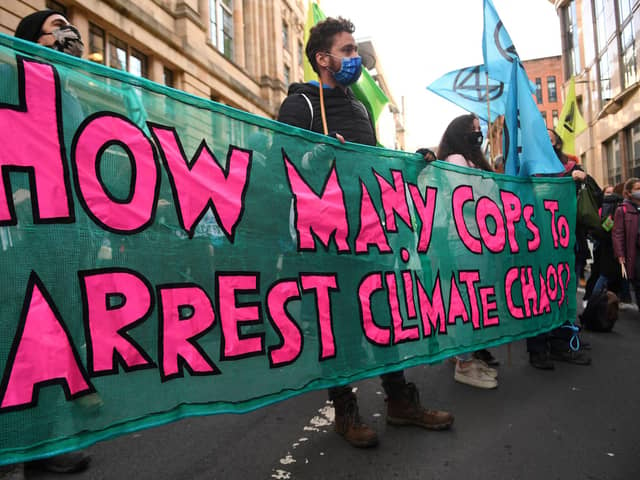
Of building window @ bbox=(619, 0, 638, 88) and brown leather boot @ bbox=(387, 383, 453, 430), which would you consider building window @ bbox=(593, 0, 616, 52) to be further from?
brown leather boot @ bbox=(387, 383, 453, 430)

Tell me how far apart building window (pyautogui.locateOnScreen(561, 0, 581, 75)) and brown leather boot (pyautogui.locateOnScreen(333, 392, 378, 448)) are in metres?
27.5

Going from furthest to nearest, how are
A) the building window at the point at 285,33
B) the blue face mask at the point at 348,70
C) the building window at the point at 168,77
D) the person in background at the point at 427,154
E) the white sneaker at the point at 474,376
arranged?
the building window at the point at 285,33 → the building window at the point at 168,77 → the white sneaker at the point at 474,376 → the person in background at the point at 427,154 → the blue face mask at the point at 348,70

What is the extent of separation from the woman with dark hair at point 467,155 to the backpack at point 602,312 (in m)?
2.20

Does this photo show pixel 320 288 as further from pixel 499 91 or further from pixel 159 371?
pixel 499 91

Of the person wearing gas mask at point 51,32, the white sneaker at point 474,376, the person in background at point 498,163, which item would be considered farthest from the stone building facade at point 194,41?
the white sneaker at point 474,376

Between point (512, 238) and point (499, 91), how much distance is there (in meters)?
2.20

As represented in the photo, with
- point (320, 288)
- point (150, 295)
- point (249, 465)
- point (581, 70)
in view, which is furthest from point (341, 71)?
point (581, 70)

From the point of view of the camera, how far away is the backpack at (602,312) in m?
4.80

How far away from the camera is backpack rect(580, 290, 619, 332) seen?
15.8 ft

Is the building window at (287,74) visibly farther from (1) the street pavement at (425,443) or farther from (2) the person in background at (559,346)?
(1) the street pavement at (425,443)

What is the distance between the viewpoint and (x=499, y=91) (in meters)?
4.73

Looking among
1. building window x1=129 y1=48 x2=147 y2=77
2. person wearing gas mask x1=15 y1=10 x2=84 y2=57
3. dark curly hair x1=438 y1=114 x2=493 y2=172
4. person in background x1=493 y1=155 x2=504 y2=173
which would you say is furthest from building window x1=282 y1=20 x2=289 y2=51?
person wearing gas mask x1=15 y1=10 x2=84 y2=57

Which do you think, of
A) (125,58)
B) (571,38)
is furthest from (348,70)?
(571,38)

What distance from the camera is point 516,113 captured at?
360cm
